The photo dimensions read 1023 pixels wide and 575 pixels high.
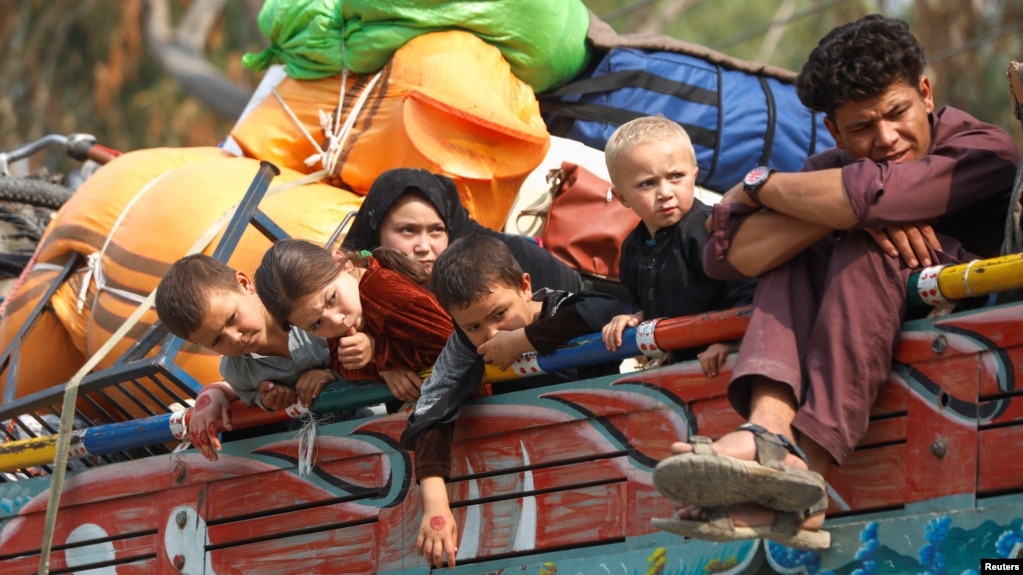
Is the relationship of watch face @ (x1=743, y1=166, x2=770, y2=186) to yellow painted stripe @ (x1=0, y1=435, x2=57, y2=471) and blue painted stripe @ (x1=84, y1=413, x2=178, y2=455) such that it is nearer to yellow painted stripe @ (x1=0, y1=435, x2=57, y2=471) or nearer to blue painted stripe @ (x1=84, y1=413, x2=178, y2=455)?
blue painted stripe @ (x1=84, y1=413, x2=178, y2=455)

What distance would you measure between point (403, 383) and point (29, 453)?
1504 millimetres

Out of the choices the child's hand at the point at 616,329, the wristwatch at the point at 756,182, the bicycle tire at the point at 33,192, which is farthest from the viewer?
the bicycle tire at the point at 33,192

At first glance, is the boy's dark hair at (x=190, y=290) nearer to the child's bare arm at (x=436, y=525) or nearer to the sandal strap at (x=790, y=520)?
the child's bare arm at (x=436, y=525)

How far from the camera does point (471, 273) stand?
3523 mm

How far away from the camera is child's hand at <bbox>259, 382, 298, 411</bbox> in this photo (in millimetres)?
4055

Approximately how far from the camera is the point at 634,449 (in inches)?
133

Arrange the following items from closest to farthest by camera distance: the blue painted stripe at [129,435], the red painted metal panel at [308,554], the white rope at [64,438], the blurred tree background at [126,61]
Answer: the red painted metal panel at [308,554], the blue painted stripe at [129,435], the white rope at [64,438], the blurred tree background at [126,61]

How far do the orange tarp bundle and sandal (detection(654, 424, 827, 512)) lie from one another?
2.27m

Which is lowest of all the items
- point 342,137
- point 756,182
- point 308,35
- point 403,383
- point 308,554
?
point 308,554

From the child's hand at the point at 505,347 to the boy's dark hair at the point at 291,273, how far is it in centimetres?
47

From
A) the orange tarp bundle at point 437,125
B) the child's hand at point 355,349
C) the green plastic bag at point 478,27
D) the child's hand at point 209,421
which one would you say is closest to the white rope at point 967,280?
the child's hand at point 355,349

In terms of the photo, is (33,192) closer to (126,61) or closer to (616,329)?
(616,329)

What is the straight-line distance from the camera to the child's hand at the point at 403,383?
12.3ft

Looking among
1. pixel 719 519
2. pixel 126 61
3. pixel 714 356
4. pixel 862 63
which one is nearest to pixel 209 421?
pixel 714 356
